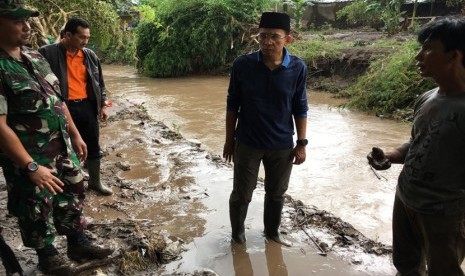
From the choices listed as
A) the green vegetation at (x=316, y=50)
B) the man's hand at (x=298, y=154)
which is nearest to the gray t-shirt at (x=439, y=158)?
the man's hand at (x=298, y=154)

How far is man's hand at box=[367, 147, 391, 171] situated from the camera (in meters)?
2.31

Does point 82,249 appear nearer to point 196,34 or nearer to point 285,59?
point 285,59

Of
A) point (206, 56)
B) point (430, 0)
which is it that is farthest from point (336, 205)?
point (430, 0)

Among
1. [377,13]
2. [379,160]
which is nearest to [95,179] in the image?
[379,160]

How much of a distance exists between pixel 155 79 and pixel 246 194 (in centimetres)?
1394

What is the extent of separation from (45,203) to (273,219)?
179cm

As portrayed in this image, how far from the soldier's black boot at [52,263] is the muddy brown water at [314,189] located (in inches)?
29.2

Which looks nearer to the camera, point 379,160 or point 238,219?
point 379,160

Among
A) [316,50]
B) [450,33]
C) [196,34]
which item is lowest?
[316,50]

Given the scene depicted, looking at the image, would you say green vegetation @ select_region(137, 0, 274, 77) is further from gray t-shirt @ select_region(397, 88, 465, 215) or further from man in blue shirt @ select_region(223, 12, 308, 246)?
A: gray t-shirt @ select_region(397, 88, 465, 215)

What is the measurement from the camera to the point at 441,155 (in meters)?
1.95

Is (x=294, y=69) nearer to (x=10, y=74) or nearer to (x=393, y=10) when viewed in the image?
(x=10, y=74)

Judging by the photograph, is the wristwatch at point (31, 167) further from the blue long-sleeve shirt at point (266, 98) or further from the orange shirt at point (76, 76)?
the orange shirt at point (76, 76)

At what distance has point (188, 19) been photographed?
16.0 m
